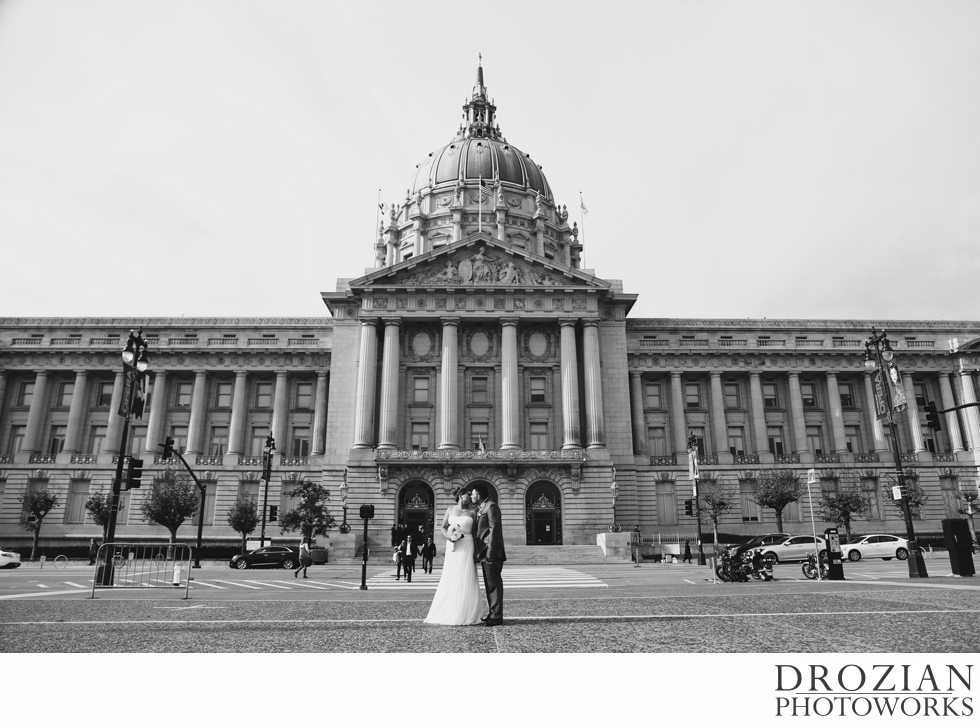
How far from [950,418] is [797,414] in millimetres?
12759

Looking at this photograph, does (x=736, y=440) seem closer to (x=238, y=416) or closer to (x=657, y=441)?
(x=657, y=441)

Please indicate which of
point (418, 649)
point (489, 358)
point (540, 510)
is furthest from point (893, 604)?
point (489, 358)

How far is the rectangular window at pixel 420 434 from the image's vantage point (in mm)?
52969

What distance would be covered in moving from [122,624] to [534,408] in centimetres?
4481

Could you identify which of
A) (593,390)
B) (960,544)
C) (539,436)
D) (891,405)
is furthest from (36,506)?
(960,544)

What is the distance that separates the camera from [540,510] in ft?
165

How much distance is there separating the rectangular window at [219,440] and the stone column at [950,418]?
6296cm

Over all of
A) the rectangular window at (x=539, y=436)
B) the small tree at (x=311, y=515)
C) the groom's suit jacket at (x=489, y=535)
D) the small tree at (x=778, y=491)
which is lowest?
the groom's suit jacket at (x=489, y=535)

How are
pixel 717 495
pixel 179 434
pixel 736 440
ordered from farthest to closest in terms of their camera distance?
1. pixel 179 434
2. pixel 736 440
3. pixel 717 495

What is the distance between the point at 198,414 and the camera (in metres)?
58.5

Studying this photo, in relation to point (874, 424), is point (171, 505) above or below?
below

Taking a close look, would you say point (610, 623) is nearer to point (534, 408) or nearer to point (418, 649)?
point (418, 649)

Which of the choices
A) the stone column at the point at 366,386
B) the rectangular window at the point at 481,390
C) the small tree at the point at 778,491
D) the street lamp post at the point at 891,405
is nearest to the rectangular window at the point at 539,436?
the rectangular window at the point at 481,390

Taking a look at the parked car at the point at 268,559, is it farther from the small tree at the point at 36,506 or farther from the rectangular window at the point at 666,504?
the rectangular window at the point at 666,504
